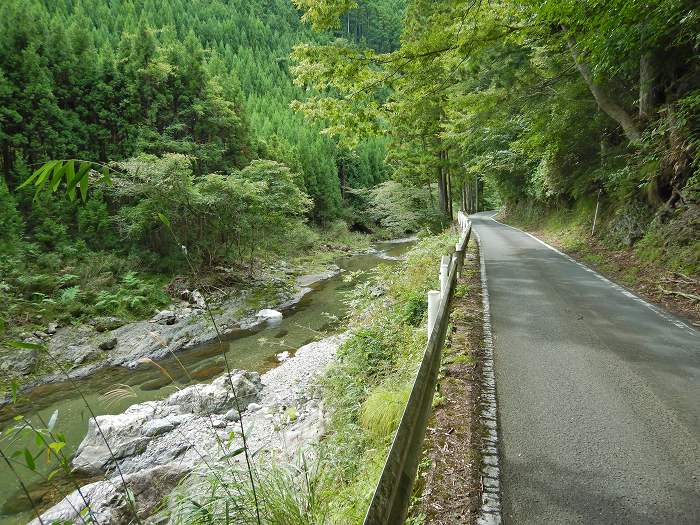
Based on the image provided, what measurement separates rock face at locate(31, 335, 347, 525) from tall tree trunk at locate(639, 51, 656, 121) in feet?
38.4

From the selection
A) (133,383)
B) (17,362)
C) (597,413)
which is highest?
(597,413)

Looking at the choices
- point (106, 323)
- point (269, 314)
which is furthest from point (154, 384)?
point (269, 314)

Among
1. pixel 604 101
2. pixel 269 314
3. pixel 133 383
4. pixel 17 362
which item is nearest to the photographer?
pixel 133 383

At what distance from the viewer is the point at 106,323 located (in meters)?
15.4

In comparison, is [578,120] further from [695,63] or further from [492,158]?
[492,158]

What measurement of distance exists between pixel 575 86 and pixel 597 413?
12.6 m

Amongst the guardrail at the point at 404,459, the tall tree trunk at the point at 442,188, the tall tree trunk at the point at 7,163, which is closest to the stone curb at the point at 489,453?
the guardrail at the point at 404,459

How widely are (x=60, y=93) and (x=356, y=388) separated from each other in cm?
2693

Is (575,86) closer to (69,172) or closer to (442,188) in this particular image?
(442,188)

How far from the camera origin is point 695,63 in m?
10.2

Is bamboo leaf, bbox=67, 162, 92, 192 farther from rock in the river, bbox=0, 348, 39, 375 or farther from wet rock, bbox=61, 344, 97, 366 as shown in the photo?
wet rock, bbox=61, 344, 97, 366

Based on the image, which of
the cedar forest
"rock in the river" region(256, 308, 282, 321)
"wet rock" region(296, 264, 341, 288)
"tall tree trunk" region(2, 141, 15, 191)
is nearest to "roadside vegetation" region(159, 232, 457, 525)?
the cedar forest

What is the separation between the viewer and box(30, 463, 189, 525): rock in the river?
524 cm

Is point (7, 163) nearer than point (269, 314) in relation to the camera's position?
No
